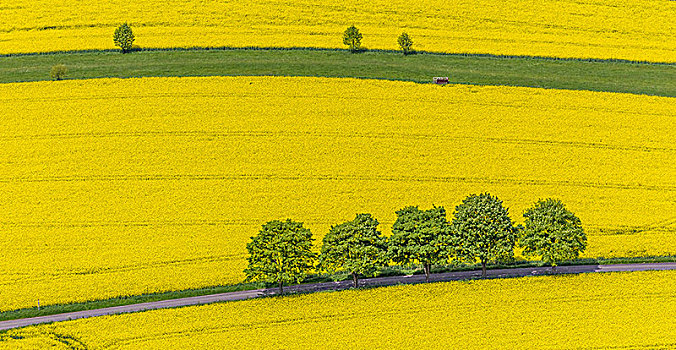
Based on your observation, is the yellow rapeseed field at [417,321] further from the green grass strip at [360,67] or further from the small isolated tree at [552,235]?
Answer: the green grass strip at [360,67]

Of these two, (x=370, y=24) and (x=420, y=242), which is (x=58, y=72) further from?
(x=420, y=242)

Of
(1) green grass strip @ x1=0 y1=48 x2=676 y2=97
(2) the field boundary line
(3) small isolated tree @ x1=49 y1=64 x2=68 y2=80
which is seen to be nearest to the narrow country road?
(1) green grass strip @ x1=0 y1=48 x2=676 y2=97

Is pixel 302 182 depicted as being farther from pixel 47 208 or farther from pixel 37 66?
pixel 37 66

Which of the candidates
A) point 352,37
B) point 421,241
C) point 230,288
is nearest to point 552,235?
point 421,241

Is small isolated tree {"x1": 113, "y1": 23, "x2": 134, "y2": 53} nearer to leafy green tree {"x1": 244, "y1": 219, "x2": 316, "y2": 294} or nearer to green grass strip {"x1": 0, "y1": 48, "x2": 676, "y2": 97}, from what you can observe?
green grass strip {"x1": 0, "y1": 48, "x2": 676, "y2": 97}

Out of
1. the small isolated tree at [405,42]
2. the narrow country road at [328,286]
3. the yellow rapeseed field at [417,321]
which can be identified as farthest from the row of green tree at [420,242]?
the small isolated tree at [405,42]

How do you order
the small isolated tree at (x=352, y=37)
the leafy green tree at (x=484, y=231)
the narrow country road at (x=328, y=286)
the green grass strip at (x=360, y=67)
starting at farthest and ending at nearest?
the small isolated tree at (x=352, y=37), the green grass strip at (x=360, y=67), the leafy green tree at (x=484, y=231), the narrow country road at (x=328, y=286)
